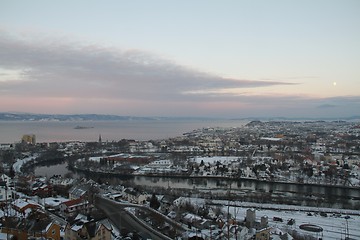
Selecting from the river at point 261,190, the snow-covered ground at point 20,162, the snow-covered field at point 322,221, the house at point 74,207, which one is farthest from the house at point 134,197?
the snow-covered ground at point 20,162

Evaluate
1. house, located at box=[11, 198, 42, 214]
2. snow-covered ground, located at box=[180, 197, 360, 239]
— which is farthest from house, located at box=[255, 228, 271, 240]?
house, located at box=[11, 198, 42, 214]

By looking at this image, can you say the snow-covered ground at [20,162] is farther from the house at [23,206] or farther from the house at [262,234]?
the house at [262,234]

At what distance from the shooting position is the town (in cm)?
407

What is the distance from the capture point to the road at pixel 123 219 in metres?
4.23

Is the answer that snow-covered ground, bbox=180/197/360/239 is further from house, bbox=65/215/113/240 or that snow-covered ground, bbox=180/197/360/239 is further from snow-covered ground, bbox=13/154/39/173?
snow-covered ground, bbox=13/154/39/173

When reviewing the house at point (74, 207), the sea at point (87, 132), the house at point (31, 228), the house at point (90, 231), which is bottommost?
the sea at point (87, 132)

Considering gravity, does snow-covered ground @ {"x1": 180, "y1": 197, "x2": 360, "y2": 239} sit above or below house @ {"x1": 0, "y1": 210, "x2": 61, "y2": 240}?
below

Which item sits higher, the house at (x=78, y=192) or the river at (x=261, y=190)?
the house at (x=78, y=192)

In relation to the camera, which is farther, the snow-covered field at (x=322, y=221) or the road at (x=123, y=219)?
the snow-covered field at (x=322, y=221)

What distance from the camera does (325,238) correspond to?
4.40 m

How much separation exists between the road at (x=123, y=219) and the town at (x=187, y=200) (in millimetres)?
15

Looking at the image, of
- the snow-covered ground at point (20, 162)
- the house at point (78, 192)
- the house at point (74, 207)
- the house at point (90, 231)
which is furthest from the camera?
the snow-covered ground at point (20, 162)

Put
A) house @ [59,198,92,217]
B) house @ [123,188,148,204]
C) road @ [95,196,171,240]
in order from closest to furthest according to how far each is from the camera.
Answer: road @ [95,196,171,240] < house @ [59,198,92,217] < house @ [123,188,148,204]

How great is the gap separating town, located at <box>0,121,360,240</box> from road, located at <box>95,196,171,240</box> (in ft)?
0.05
